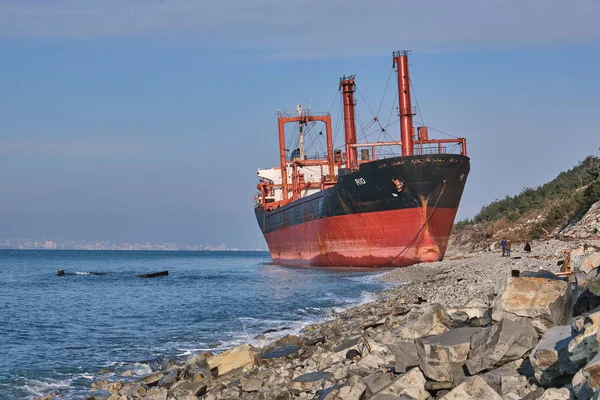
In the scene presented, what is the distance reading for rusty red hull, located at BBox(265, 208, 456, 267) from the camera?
3238cm

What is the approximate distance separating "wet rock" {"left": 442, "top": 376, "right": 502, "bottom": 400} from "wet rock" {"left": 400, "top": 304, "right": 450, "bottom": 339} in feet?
7.93

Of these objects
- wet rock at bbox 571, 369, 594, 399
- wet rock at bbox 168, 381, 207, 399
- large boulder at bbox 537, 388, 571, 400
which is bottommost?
wet rock at bbox 168, 381, 207, 399

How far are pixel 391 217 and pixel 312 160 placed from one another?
1935cm

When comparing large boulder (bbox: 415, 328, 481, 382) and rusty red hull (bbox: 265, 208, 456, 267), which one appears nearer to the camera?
large boulder (bbox: 415, 328, 481, 382)

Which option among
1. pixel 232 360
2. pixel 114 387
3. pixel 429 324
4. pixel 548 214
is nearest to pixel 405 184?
pixel 548 214

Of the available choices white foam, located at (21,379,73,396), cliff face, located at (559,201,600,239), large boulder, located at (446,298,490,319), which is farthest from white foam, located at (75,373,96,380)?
cliff face, located at (559,201,600,239)

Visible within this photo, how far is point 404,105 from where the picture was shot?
3528 centimetres

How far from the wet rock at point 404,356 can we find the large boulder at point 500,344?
2.00 ft

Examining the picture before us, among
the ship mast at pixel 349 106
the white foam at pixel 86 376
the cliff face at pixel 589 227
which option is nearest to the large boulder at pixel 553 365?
the white foam at pixel 86 376

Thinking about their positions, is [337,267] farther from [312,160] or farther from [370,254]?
[312,160]

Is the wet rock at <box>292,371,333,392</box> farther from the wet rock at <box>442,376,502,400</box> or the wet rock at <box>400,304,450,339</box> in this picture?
the wet rock at <box>442,376,502,400</box>

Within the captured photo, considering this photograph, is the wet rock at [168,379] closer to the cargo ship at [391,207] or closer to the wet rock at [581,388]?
the wet rock at [581,388]

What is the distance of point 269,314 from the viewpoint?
62.0 ft

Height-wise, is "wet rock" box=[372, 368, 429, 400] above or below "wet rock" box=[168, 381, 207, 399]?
above
